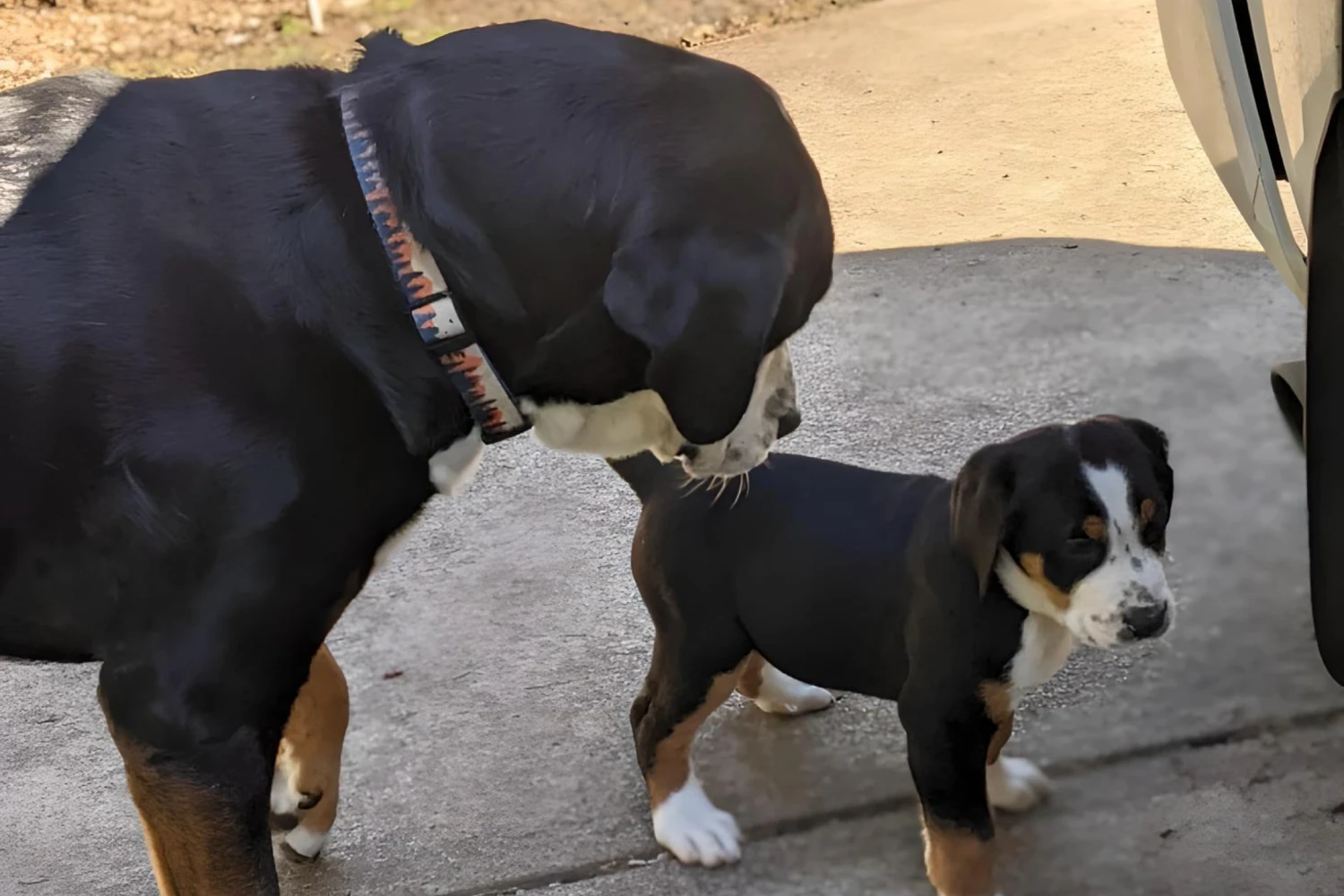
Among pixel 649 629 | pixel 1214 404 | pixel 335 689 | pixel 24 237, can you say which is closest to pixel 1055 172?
pixel 1214 404

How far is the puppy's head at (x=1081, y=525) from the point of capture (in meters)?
2.19

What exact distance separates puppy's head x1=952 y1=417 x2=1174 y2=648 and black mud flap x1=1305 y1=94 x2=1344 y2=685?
0.28m

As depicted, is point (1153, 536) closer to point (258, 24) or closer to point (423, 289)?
point (423, 289)

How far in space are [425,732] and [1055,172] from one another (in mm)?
3280

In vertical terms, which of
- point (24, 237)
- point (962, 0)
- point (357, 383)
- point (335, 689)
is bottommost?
point (962, 0)

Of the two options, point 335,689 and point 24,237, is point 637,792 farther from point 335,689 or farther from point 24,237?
point 24,237

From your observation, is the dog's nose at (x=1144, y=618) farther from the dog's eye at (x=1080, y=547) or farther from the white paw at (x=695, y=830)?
the white paw at (x=695, y=830)

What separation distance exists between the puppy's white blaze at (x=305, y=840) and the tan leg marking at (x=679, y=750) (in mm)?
644

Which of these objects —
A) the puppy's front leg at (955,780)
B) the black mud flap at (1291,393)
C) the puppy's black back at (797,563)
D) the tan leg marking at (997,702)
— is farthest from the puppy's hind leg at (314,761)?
the black mud flap at (1291,393)

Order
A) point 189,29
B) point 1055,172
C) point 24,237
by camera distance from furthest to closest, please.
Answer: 1. point 189,29
2. point 1055,172
3. point 24,237

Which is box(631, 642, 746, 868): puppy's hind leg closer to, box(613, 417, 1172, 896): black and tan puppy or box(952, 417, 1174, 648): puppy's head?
box(613, 417, 1172, 896): black and tan puppy

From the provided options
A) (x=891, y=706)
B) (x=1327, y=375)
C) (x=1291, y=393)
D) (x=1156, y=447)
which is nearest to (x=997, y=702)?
(x=1156, y=447)

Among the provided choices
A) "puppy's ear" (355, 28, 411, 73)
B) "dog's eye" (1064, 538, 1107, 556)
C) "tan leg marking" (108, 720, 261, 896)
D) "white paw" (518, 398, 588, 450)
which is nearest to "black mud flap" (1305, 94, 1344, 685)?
"dog's eye" (1064, 538, 1107, 556)

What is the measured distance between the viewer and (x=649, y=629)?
10.6 feet
